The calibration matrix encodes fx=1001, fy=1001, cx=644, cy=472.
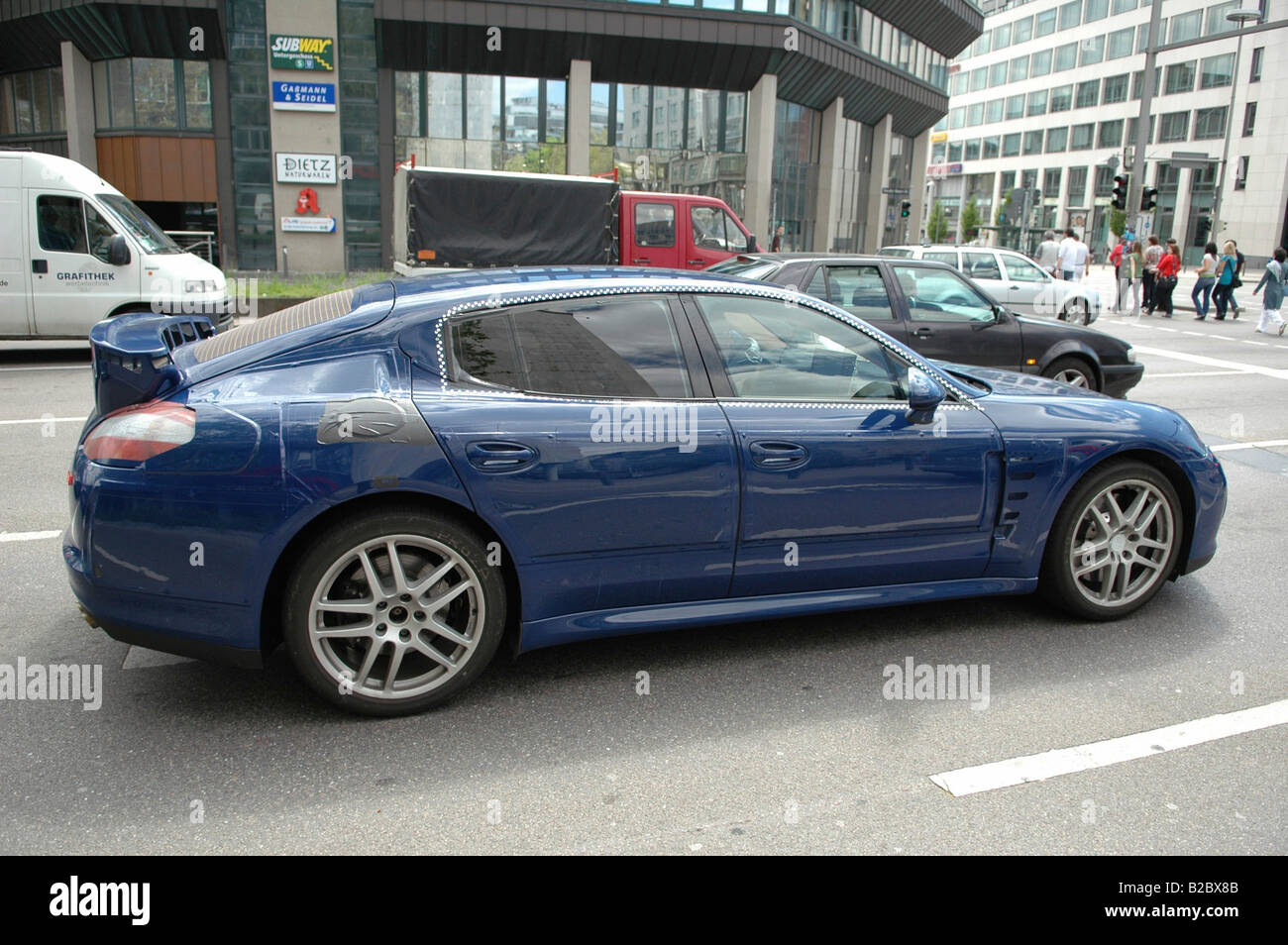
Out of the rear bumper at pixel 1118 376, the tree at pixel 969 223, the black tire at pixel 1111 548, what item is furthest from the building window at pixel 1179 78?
the black tire at pixel 1111 548

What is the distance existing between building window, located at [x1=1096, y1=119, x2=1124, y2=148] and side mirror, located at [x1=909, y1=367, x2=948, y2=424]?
8486 centimetres

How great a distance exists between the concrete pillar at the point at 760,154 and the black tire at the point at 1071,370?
79.2 feet

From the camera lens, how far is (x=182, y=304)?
1187cm

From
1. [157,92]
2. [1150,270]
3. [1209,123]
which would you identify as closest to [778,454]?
[1150,270]

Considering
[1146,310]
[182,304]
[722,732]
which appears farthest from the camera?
[1146,310]

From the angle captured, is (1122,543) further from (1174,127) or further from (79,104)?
(1174,127)

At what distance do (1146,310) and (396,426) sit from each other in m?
24.5

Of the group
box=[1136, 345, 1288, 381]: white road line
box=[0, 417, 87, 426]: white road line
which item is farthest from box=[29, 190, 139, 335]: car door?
box=[1136, 345, 1288, 381]: white road line

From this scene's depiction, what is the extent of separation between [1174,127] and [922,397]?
80.2m

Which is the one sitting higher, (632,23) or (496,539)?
(632,23)

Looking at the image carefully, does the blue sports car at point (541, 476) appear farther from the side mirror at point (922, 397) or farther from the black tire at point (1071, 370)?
the black tire at point (1071, 370)
